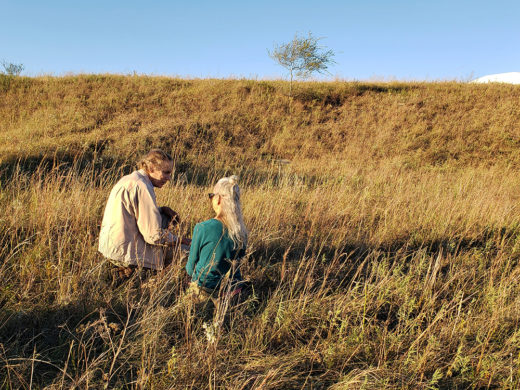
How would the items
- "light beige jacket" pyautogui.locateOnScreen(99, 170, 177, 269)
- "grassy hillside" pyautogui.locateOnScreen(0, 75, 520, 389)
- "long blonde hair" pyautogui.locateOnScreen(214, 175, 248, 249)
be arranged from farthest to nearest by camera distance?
"light beige jacket" pyautogui.locateOnScreen(99, 170, 177, 269)
"long blonde hair" pyautogui.locateOnScreen(214, 175, 248, 249)
"grassy hillside" pyautogui.locateOnScreen(0, 75, 520, 389)

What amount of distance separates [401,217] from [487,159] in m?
9.98

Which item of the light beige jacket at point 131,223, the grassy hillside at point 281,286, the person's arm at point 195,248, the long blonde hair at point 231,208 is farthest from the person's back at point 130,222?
the long blonde hair at point 231,208

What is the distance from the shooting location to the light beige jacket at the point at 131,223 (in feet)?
9.67

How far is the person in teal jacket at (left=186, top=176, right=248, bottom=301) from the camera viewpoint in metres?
2.48

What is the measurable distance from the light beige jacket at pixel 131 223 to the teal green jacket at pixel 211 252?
496 mm

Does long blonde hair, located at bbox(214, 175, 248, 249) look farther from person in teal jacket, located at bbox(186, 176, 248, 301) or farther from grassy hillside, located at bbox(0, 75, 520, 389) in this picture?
grassy hillside, located at bbox(0, 75, 520, 389)

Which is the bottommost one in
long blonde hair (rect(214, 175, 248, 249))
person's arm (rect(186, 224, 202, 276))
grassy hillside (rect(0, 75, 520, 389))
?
grassy hillside (rect(0, 75, 520, 389))

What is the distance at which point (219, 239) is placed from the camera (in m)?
2.48

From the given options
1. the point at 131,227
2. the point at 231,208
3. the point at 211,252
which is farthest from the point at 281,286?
the point at 131,227

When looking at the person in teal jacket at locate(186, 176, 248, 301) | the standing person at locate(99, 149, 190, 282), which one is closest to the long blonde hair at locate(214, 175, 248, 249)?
the person in teal jacket at locate(186, 176, 248, 301)

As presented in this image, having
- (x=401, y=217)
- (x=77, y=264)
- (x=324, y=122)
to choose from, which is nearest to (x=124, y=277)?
(x=77, y=264)

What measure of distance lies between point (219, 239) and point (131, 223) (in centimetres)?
104

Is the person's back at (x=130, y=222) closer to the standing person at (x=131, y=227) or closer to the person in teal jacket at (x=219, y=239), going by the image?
the standing person at (x=131, y=227)

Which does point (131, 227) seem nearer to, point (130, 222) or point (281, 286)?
point (130, 222)
